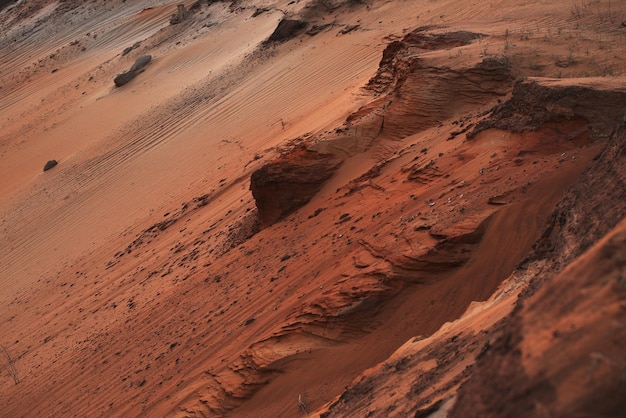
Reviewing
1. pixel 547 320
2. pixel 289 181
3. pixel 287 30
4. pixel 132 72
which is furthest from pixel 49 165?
pixel 547 320

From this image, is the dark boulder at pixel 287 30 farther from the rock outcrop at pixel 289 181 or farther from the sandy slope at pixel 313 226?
the rock outcrop at pixel 289 181

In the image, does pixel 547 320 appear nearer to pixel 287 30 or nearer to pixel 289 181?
pixel 289 181

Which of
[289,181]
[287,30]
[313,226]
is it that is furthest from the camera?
[287,30]

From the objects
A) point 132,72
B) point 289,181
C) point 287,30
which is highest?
point 132,72

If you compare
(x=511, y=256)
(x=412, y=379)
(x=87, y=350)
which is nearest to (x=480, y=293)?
(x=511, y=256)

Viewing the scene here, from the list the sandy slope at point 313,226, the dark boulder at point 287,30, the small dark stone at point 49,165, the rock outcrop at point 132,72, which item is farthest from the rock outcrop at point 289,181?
the rock outcrop at point 132,72

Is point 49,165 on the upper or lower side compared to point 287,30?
lower

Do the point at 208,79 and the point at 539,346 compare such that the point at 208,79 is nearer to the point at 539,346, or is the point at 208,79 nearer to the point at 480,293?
the point at 480,293

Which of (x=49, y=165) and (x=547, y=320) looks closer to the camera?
(x=547, y=320)

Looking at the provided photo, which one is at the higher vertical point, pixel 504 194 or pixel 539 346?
pixel 539 346
